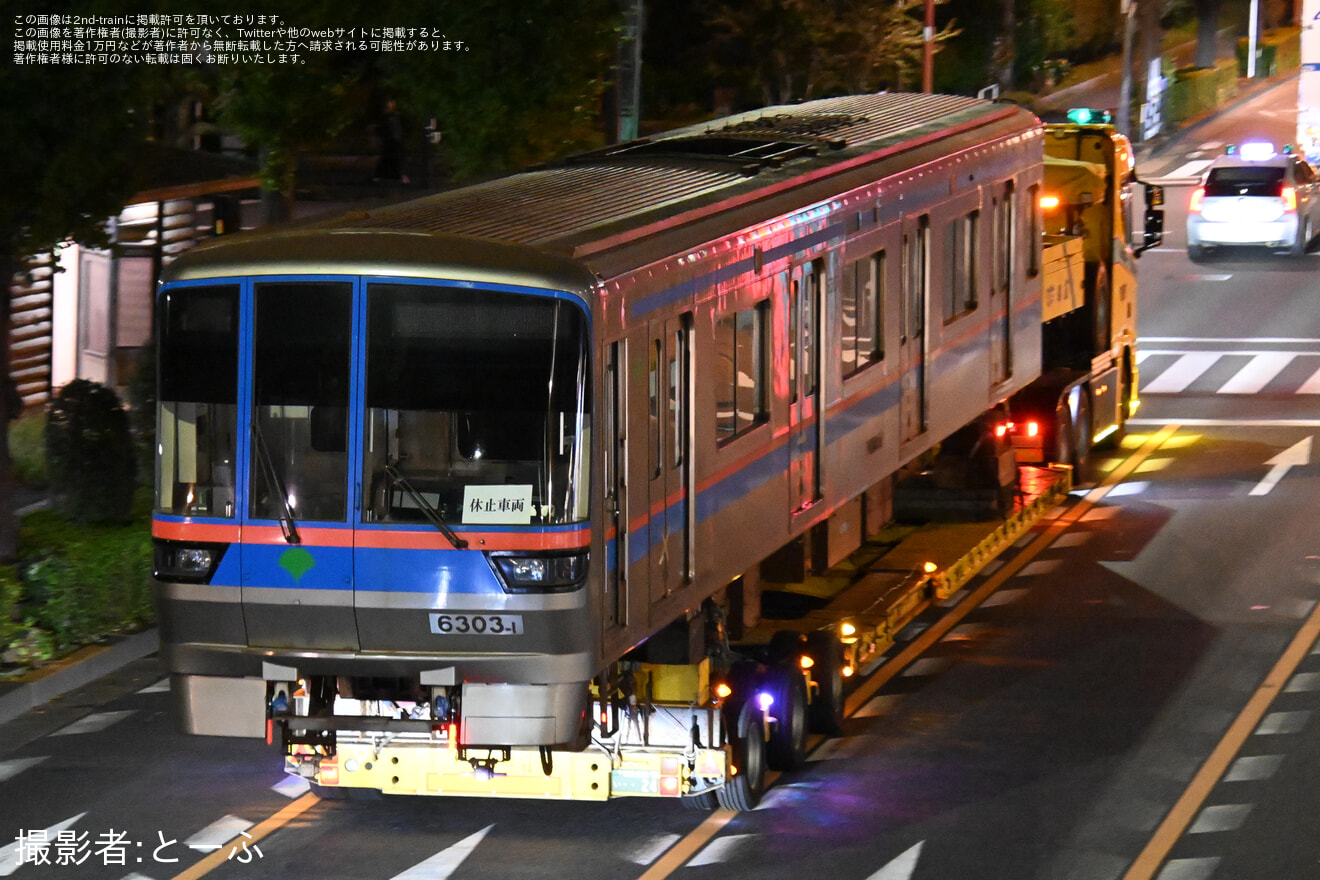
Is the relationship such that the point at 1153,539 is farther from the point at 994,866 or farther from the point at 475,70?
the point at 994,866

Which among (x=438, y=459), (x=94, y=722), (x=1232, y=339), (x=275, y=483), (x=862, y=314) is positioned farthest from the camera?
(x=1232, y=339)

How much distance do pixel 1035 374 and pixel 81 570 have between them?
27.1 ft

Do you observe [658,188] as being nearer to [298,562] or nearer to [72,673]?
[298,562]

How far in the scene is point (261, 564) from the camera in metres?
10.2

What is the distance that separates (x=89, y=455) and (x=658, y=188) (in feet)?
18.9

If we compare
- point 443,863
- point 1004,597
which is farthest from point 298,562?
point 1004,597

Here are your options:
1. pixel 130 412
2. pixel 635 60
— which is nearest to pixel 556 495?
pixel 130 412

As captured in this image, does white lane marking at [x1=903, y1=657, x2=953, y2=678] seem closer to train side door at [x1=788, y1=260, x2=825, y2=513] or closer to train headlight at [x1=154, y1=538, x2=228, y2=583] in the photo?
train side door at [x1=788, y1=260, x2=825, y2=513]

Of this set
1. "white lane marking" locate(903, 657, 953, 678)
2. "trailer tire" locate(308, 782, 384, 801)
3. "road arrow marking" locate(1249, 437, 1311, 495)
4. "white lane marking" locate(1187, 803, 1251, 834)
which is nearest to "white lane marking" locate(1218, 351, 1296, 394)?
"road arrow marking" locate(1249, 437, 1311, 495)

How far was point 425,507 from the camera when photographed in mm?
10023

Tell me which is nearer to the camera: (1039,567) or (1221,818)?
(1221,818)

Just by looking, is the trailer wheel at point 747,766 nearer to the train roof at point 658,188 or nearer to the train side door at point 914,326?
the train roof at point 658,188

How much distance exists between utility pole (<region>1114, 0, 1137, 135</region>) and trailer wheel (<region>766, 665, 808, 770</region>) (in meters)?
41.1

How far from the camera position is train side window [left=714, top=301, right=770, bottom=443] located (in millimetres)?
11742
